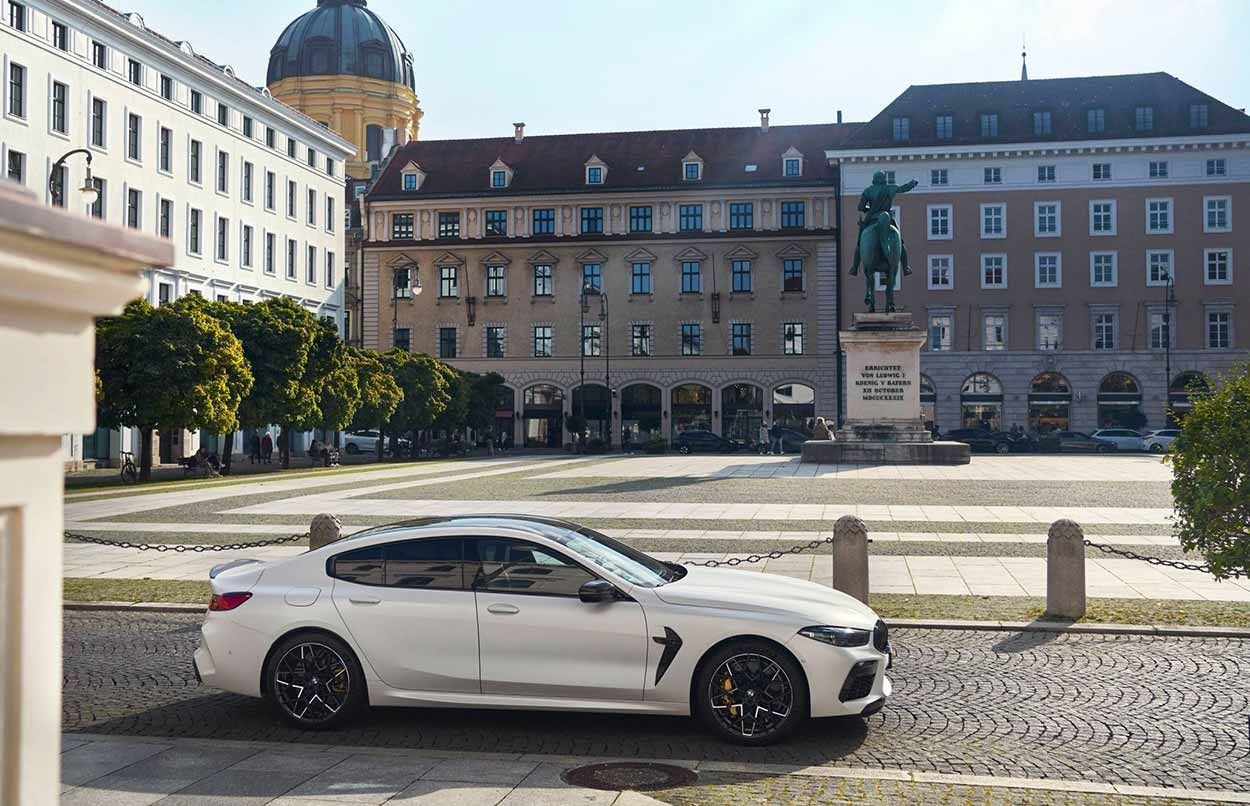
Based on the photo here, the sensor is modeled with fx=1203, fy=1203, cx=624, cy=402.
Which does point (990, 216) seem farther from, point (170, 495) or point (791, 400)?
point (170, 495)

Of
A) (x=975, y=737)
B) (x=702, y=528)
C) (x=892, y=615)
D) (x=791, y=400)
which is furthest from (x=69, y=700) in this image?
(x=791, y=400)

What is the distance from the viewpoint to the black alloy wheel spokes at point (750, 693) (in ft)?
26.1

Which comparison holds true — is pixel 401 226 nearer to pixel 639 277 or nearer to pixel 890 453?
pixel 639 277

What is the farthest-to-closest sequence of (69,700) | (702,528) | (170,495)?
(170,495) → (702,528) → (69,700)

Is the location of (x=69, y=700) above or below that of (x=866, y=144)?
below

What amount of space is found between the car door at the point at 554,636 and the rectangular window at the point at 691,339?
227 ft

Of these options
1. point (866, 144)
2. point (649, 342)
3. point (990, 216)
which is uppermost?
point (866, 144)

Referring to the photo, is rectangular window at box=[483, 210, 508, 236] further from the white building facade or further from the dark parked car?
the dark parked car

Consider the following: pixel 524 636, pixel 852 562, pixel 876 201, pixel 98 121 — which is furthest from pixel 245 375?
pixel 524 636

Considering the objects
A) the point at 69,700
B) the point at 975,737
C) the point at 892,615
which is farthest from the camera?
the point at 892,615

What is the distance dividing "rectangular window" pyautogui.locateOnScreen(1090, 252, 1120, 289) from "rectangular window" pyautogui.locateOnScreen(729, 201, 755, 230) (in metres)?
20.7

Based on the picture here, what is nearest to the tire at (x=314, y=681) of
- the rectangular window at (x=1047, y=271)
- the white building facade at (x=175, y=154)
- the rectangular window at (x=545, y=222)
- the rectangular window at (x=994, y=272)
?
the white building facade at (x=175, y=154)

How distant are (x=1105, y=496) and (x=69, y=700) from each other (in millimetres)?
24639

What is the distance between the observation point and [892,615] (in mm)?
12742
